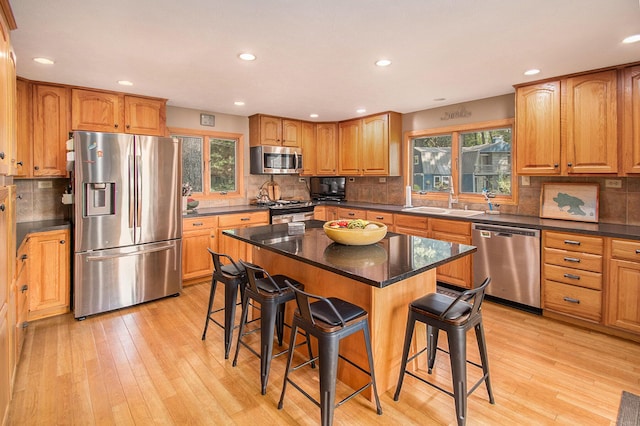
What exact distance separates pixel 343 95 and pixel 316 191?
2.33 meters

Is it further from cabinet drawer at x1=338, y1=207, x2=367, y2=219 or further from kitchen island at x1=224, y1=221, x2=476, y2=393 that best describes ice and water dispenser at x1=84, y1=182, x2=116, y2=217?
cabinet drawer at x1=338, y1=207, x2=367, y2=219

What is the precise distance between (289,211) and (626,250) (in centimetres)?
369

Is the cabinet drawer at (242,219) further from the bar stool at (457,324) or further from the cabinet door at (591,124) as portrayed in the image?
the cabinet door at (591,124)

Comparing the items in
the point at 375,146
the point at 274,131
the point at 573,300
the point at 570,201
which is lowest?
the point at 573,300

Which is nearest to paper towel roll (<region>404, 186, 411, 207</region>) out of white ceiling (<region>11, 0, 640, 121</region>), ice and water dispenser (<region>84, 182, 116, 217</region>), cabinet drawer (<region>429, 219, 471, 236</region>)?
cabinet drawer (<region>429, 219, 471, 236</region>)

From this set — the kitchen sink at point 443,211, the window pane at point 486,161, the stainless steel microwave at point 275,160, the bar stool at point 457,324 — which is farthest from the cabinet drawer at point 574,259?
the stainless steel microwave at point 275,160

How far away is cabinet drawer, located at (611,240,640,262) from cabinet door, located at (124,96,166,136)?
461cm

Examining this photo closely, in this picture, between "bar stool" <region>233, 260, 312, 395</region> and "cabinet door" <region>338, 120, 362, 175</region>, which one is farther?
"cabinet door" <region>338, 120, 362, 175</region>

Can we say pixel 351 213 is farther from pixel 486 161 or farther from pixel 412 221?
pixel 486 161

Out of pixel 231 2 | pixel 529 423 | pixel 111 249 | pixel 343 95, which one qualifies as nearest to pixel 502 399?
pixel 529 423

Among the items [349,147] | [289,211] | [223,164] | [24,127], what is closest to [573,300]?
[289,211]

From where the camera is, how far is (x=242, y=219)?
4648mm

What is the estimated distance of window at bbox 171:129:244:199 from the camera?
482cm

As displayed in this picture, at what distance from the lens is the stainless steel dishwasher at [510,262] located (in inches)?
Result: 132
